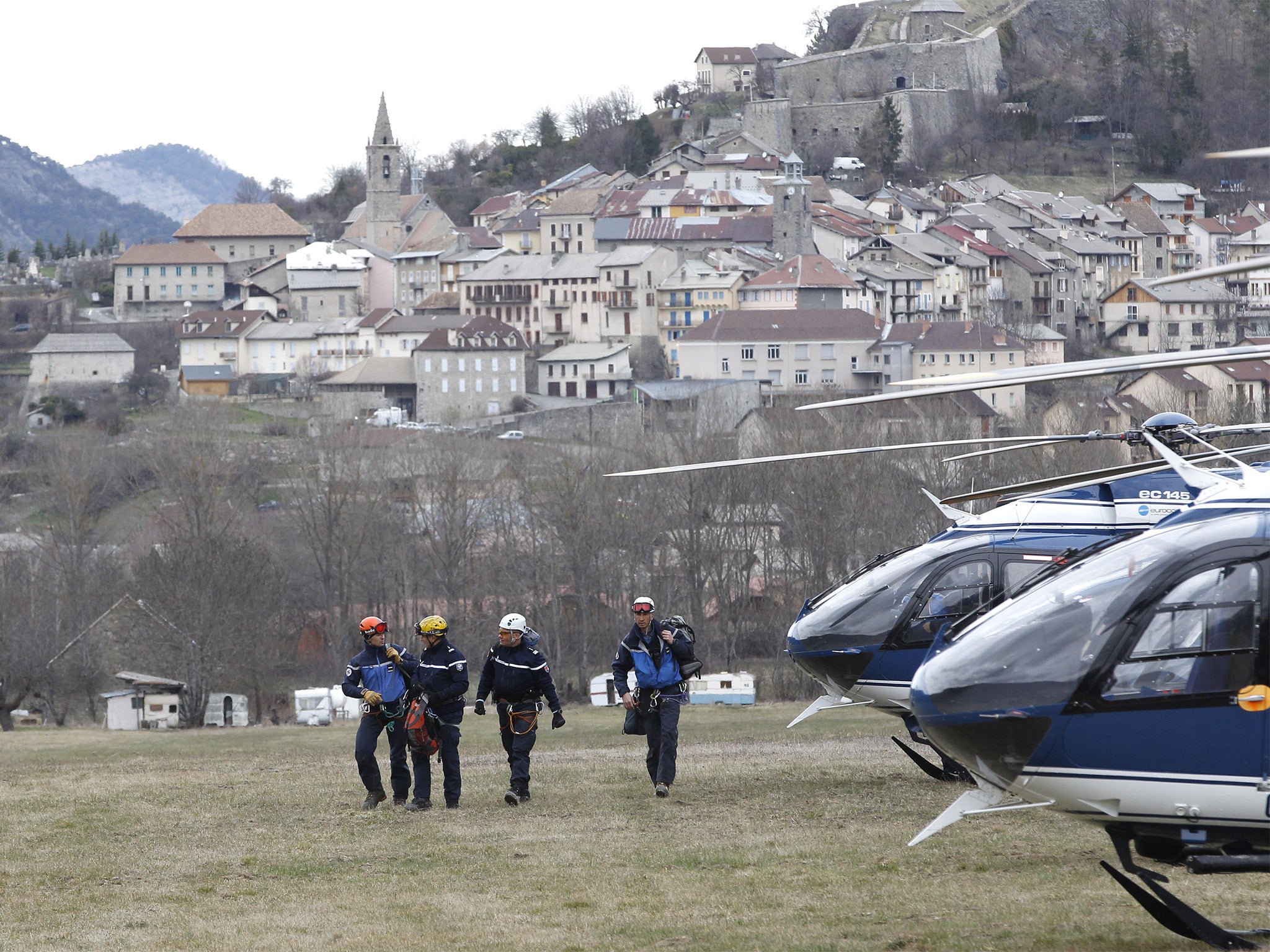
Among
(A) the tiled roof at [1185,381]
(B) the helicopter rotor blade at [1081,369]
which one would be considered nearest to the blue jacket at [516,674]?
(B) the helicopter rotor blade at [1081,369]

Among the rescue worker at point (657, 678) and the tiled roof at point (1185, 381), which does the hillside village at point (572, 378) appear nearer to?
the tiled roof at point (1185, 381)

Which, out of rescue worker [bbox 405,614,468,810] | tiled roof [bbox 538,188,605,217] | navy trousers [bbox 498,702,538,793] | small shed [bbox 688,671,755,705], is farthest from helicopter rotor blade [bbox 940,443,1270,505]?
tiled roof [bbox 538,188,605,217]

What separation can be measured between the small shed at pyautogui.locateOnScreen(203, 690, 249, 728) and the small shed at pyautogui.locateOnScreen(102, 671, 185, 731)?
0.85 m

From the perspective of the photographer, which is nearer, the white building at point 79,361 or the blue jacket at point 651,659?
the blue jacket at point 651,659

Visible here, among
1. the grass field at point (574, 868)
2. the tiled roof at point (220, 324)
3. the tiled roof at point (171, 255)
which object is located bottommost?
the grass field at point (574, 868)

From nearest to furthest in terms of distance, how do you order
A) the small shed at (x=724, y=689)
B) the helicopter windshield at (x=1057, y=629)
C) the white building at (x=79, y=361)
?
the helicopter windshield at (x=1057, y=629), the small shed at (x=724, y=689), the white building at (x=79, y=361)

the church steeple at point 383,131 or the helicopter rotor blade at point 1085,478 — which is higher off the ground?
the church steeple at point 383,131

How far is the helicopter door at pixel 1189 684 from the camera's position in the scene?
6.02m

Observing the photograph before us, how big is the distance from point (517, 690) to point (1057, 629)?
4.68 meters

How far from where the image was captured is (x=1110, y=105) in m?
126

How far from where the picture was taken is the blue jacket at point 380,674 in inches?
401

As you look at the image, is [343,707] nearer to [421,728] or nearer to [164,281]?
[421,728]

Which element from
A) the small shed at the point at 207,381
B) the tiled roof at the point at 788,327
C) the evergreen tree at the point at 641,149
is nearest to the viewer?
the tiled roof at the point at 788,327

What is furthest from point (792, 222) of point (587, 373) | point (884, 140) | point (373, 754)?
point (373, 754)
